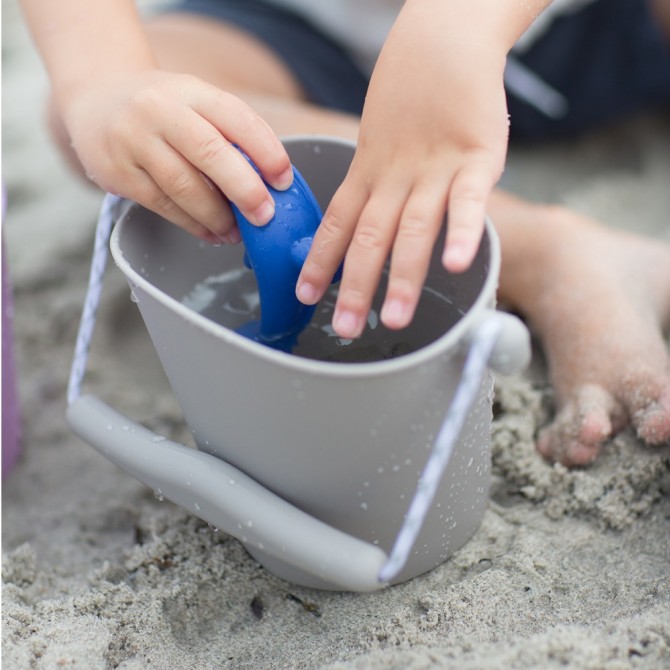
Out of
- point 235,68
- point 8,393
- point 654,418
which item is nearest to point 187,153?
point 8,393

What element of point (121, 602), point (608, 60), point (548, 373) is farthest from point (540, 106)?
point (121, 602)

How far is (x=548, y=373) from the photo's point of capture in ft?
3.40

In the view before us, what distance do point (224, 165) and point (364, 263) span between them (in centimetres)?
15

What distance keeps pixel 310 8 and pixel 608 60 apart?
496mm

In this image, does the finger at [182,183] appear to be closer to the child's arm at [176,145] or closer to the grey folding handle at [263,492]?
the child's arm at [176,145]

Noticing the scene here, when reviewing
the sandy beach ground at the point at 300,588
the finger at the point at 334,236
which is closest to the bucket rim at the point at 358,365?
the finger at the point at 334,236

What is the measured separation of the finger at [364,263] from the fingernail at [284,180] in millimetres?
97

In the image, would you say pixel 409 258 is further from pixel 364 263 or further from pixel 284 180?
pixel 284 180

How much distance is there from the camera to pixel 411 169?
70cm

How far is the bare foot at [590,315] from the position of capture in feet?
2.98

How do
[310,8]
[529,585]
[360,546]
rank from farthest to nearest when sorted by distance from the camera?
[310,8], [529,585], [360,546]

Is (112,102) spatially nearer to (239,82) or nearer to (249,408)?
(249,408)

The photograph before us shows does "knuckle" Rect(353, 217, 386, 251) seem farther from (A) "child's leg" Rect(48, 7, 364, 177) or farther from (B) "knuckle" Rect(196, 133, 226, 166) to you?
(A) "child's leg" Rect(48, 7, 364, 177)

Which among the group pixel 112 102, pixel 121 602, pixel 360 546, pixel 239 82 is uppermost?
pixel 112 102
